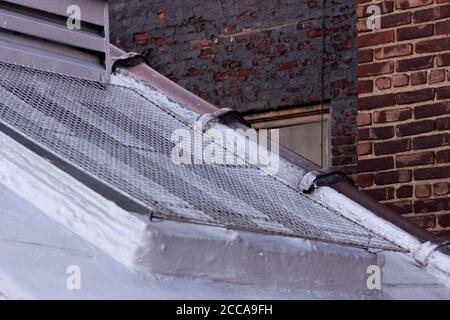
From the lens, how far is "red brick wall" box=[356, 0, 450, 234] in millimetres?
6328

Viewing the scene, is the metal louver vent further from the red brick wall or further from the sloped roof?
the red brick wall

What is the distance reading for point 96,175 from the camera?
13.0 feet

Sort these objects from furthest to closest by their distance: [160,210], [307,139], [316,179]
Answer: [307,139]
[316,179]
[160,210]

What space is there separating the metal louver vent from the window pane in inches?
121

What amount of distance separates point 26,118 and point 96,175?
26.6 inches

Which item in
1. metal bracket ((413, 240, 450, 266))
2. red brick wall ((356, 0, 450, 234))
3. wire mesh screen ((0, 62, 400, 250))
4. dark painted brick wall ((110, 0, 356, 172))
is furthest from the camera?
dark painted brick wall ((110, 0, 356, 172))

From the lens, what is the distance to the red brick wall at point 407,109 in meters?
6.33

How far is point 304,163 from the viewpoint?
5.59m

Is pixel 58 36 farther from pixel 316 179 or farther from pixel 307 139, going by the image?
pixel 307 139

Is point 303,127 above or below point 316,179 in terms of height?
above

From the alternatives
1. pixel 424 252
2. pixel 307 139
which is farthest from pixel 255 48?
pixel 424 252

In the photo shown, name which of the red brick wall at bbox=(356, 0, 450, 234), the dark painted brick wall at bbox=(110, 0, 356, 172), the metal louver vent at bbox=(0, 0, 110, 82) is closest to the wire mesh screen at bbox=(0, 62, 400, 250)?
the metal louver vent at bbox=(0, 0, 110, 82)

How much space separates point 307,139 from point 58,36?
3486mm

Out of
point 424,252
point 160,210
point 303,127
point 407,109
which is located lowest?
point 160,210
